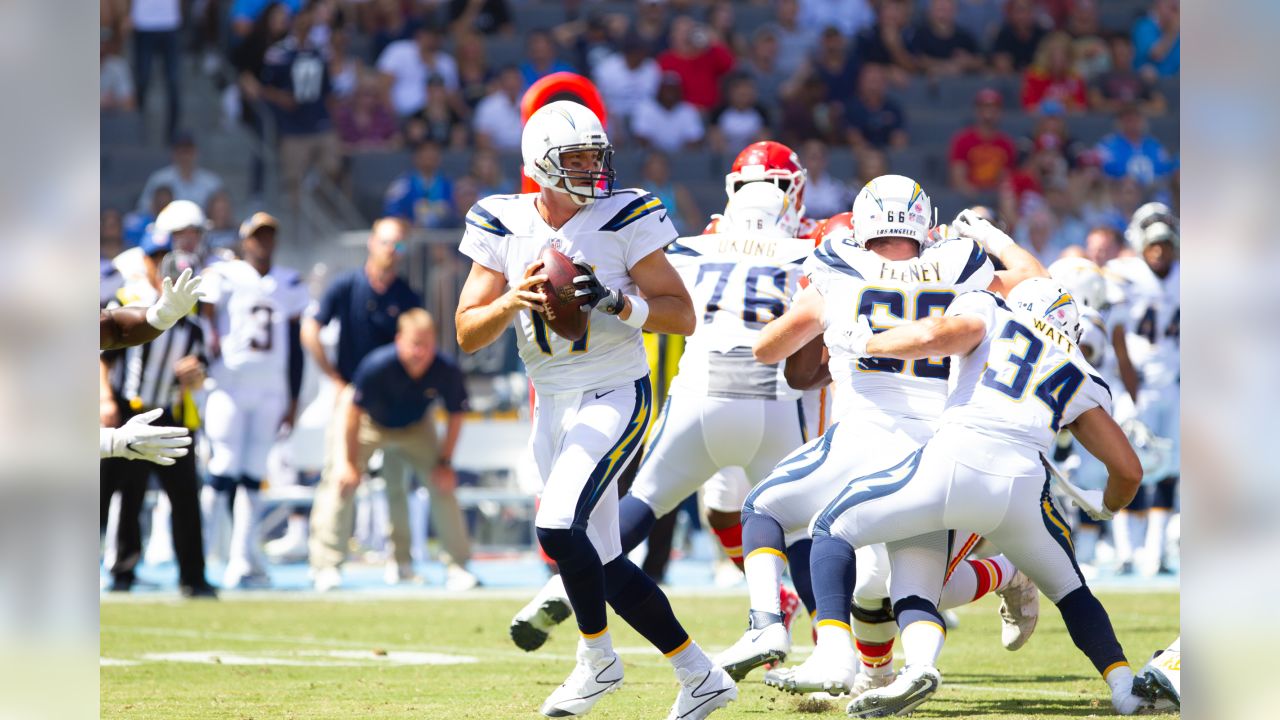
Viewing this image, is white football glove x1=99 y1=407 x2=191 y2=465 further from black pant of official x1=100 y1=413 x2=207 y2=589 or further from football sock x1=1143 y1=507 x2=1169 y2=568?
football sock x1=1143 y1=507 x2=1169 y2=568

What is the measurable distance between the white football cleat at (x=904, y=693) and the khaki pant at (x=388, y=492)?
577 cm

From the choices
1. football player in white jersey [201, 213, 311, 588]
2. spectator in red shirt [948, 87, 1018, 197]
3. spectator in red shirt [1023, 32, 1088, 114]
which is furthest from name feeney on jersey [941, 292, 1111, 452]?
spectator in red shirt [1023, 32, 1088, 114]

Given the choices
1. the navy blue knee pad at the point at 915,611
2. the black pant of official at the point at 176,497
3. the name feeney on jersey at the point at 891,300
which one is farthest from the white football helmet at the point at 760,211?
the black pant of official at the point at 176,497

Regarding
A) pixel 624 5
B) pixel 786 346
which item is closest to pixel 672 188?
pixel 624 5

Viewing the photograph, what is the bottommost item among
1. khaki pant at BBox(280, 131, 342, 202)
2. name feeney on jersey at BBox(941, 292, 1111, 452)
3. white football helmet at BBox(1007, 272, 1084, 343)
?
name feeney on jersey at BBox(941, 292, 1111, 452)

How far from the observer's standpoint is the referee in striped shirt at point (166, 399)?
9.64 meters

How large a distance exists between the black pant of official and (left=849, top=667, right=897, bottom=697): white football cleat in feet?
16.6

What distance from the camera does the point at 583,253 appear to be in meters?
5.38

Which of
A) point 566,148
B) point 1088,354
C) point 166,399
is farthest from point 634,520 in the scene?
point 166,399

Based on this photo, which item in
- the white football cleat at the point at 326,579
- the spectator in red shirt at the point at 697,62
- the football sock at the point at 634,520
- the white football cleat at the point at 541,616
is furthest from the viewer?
the spectator in red shirt at the point at 697,62

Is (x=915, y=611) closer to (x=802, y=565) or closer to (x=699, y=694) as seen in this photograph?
(x=699, y=694)

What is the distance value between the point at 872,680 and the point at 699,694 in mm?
884

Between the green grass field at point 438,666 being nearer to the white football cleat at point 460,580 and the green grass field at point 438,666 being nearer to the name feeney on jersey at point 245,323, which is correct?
the white football cleat at point 460,580

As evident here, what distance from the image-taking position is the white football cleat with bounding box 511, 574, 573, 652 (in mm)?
6301
